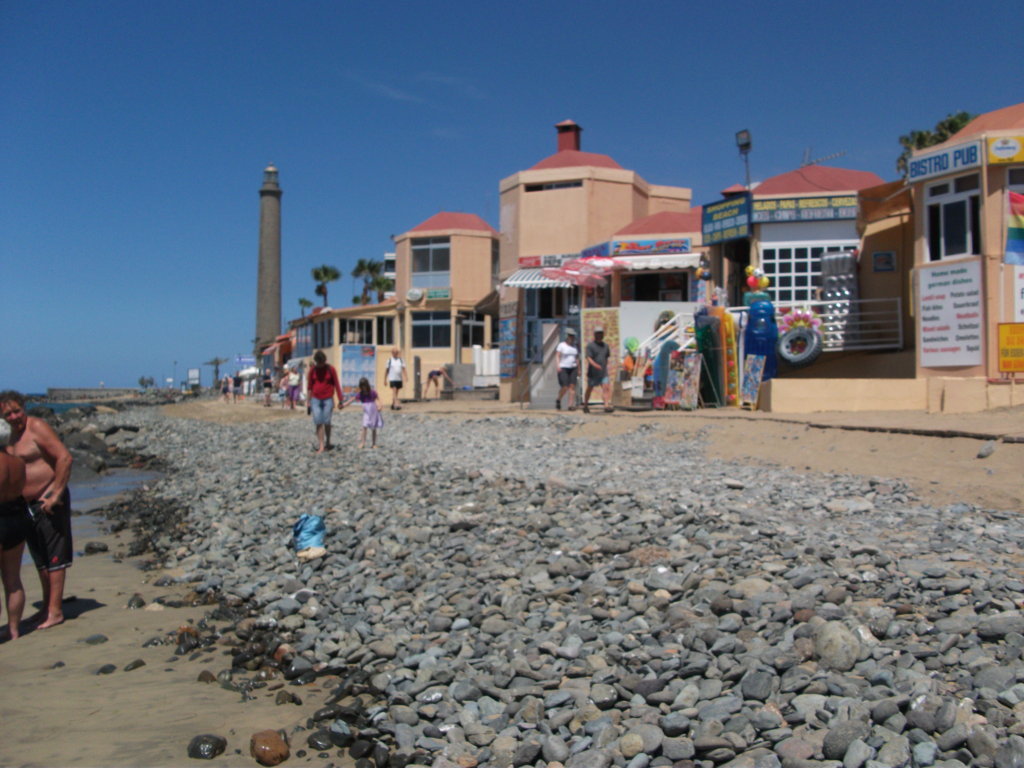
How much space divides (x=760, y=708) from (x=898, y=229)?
51.8 ft

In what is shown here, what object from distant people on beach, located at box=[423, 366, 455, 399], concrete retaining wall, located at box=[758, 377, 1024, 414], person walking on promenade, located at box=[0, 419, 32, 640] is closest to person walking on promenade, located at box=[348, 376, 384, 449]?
concrete retaining wall, located at box=[758, 377, 1024, 414]

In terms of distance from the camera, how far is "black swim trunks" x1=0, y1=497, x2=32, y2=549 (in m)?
6.66

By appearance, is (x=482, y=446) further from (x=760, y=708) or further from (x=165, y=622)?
(x=760, y=708)

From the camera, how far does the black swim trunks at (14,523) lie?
666 centimetres

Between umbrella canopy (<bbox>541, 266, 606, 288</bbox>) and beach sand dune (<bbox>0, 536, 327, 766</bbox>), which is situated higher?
umbrella canopy (<bbox>541, 266, 606, 288</bbox>)

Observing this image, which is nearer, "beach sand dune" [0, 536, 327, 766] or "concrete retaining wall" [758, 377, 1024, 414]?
"beach sand dune" [0, 536, 327, 766]

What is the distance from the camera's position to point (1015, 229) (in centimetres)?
1350

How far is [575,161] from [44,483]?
74.2 feet

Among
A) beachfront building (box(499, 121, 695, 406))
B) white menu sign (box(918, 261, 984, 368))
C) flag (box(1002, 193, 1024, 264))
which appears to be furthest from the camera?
beachfront building (box(499, 121, 695, 406))

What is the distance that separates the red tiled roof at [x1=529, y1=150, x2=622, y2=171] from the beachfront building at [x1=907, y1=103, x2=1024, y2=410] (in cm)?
1367

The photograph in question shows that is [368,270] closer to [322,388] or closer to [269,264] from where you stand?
[269,264]

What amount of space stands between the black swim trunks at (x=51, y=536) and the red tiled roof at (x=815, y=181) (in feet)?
52.8

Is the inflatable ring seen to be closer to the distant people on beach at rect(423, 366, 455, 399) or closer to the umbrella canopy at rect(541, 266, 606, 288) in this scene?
the umbrella canopy at rect(541, 266, 606, 288)

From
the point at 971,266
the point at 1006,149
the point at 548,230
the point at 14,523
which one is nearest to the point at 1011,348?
the point at 971,266
